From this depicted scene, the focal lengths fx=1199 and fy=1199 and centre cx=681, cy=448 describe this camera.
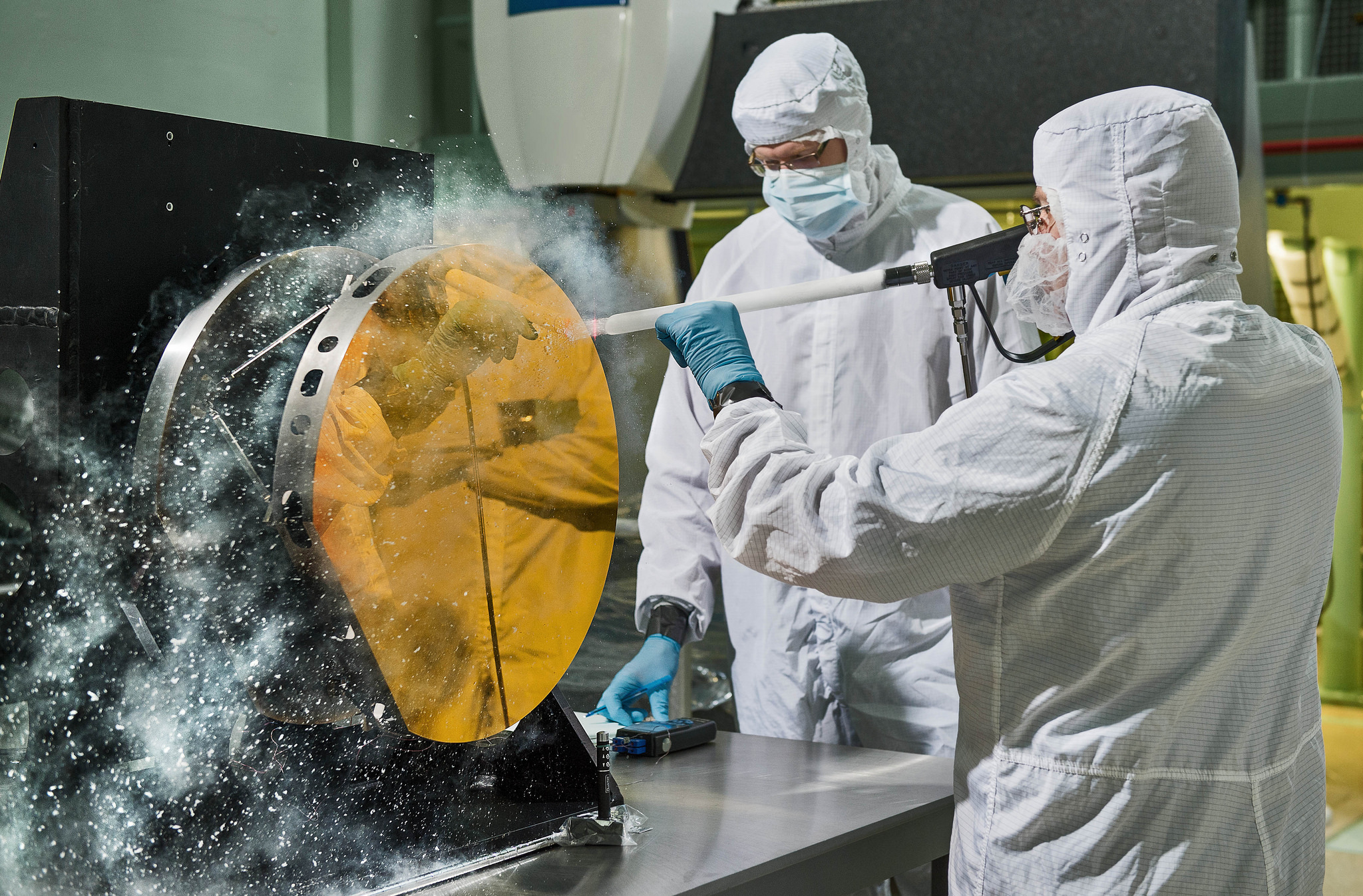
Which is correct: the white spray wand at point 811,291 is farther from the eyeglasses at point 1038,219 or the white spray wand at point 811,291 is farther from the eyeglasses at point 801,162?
the eyeglasses at point 801,162

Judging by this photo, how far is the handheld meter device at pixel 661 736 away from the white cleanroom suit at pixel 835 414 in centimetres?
20

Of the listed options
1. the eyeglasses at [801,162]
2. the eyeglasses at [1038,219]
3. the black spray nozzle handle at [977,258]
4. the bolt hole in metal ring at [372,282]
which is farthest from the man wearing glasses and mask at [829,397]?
the bolt hole in metal ring at [372,282]

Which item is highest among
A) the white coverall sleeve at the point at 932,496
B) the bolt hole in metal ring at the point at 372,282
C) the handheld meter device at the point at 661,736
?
the bolt hole in metal ring at the point at 372,282

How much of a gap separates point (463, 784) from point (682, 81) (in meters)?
1.59

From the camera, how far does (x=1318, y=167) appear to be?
3.11 meters

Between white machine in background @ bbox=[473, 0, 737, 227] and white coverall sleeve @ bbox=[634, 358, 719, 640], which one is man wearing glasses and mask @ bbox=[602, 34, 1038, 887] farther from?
white machine in background @ bbox=[473, 0, 737, 227]

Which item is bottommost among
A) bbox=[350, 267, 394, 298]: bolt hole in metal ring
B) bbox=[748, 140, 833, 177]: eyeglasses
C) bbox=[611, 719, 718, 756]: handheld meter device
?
bbox=[611, 719, 718, 756]: handheld meter device

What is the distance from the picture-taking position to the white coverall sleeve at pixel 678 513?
1.67m

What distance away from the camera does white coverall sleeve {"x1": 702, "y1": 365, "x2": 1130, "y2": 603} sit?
0.96m

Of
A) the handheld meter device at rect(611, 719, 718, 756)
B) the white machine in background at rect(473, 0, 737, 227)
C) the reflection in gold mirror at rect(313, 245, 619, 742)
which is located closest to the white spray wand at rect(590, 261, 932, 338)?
the reflection in gold mirror at rect(313, 245, 619, 742)

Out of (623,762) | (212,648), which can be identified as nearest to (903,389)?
(623,762)

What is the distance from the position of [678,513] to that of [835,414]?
26 centimetres

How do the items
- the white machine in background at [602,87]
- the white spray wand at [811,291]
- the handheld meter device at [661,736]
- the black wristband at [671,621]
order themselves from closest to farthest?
the white spray wand at [811,291], the handheld meter device at [661,736], the black wristband at [671,621], the white machine in background at [602,87]

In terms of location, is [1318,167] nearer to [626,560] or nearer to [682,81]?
[682,81]
